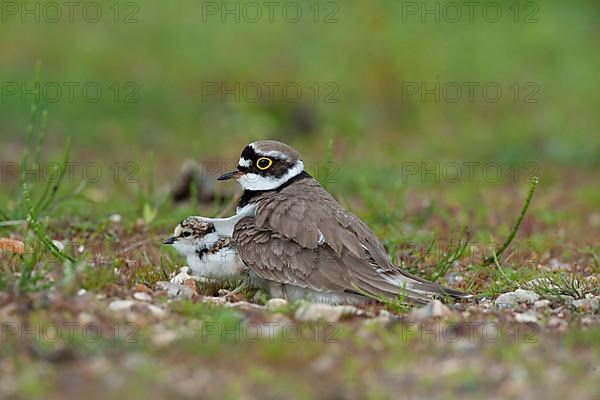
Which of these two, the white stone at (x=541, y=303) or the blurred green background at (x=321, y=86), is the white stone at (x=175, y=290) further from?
the blurred green background at (x=321, y=86)

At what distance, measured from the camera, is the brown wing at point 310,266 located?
601 cm

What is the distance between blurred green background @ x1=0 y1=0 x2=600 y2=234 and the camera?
12102 mm

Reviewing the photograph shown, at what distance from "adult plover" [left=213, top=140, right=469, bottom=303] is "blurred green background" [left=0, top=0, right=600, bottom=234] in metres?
3.74

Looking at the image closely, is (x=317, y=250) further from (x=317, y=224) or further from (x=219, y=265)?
(x=219, y=265)

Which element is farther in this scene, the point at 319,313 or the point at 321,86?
the point at 321,86

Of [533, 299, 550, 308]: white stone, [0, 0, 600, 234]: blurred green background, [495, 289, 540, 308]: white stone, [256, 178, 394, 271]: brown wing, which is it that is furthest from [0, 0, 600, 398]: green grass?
[256, 178, 394, 271]: brown wing

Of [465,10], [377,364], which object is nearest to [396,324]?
[377,364]

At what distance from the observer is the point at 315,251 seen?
6180 millimetres

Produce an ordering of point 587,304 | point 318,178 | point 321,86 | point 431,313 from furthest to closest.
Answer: point 321,86 → point 318,178 → point 587,304 → point 431,313

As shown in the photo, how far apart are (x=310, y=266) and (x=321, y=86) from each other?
28.1 feet

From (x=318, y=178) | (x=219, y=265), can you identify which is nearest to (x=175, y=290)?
(x=219, y=265)

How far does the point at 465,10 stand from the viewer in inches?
705

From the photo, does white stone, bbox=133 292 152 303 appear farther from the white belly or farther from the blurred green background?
the blurred green background

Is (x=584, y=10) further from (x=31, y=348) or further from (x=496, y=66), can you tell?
(x=31, y=348)
